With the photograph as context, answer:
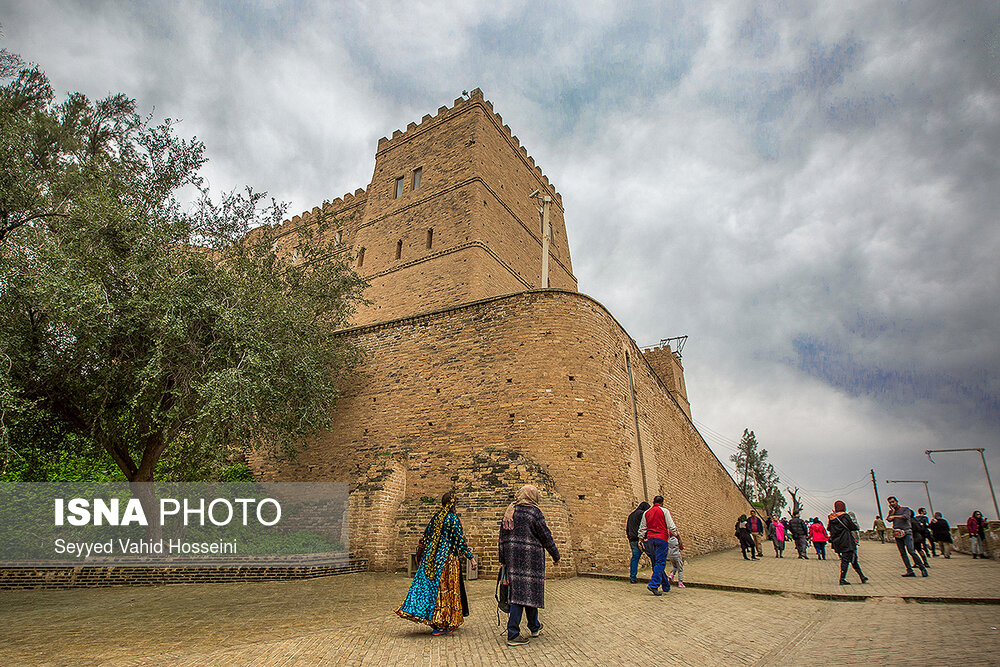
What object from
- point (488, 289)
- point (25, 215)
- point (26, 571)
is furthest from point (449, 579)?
point (488, 289)

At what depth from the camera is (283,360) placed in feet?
39.3

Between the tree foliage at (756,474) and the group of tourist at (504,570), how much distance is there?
5295 centimetres

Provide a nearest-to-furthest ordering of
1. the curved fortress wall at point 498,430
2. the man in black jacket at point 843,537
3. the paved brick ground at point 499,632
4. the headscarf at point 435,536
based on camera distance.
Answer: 1. the paved brick ground at point 499,632
2. the headscarf at point 435,536
3. the man in black jacket at point 843,537
4. the curved fortress wall at point 498,430

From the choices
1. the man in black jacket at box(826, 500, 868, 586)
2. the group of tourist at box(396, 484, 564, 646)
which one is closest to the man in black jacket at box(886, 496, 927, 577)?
the man in black jacket at box(826, 500, 868, 586)

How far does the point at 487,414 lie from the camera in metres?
12.8

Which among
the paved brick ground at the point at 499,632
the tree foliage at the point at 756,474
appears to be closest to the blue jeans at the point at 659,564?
the paved brick ground at the point at 499,632

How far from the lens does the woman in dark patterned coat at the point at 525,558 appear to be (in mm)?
5066

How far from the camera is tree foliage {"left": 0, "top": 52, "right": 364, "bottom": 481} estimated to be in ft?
32.0

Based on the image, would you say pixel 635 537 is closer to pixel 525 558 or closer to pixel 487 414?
pixel 487 414

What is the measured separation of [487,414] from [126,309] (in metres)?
8.13

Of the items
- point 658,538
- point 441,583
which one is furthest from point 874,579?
point 441,583

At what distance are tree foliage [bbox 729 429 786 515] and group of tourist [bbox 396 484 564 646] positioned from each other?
5295cm

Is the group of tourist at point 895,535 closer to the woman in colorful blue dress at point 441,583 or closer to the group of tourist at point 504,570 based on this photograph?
the group of tourist at point 504,570

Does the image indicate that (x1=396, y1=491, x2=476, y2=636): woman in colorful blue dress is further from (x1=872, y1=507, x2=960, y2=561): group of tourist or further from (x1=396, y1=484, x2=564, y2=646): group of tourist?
(x1=872, y1=507, x2=960, y2=561): group of tourist
